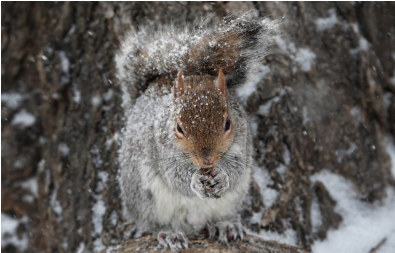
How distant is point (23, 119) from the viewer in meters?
2.36

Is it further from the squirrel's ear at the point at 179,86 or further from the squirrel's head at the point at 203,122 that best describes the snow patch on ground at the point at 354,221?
the squirrel's ear at the point at 179,86

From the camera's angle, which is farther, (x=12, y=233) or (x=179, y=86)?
(x=12, y=233)

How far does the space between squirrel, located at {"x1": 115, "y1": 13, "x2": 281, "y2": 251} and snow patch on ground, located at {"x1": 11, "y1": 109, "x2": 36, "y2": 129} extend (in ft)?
2.05

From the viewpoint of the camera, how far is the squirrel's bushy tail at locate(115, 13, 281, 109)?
1745 mm

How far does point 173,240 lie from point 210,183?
0.33 m

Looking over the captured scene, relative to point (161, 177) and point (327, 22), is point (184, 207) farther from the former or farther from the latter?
point (327, 22)

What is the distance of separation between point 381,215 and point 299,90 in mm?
784

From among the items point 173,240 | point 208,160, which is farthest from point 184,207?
point 208,160

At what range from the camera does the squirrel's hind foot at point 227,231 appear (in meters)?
1.80

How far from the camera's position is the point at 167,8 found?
89.4 inches

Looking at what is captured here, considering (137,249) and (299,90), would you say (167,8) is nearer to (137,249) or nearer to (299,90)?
(299,90)

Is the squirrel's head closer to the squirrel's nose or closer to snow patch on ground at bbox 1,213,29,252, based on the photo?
the squirrel's nose

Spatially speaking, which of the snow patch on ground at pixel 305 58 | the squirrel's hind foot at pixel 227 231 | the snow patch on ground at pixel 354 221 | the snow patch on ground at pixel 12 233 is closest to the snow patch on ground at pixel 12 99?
the snow patch on ground at pixel 12 233

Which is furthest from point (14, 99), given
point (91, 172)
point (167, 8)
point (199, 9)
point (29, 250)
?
point (199, 9)
